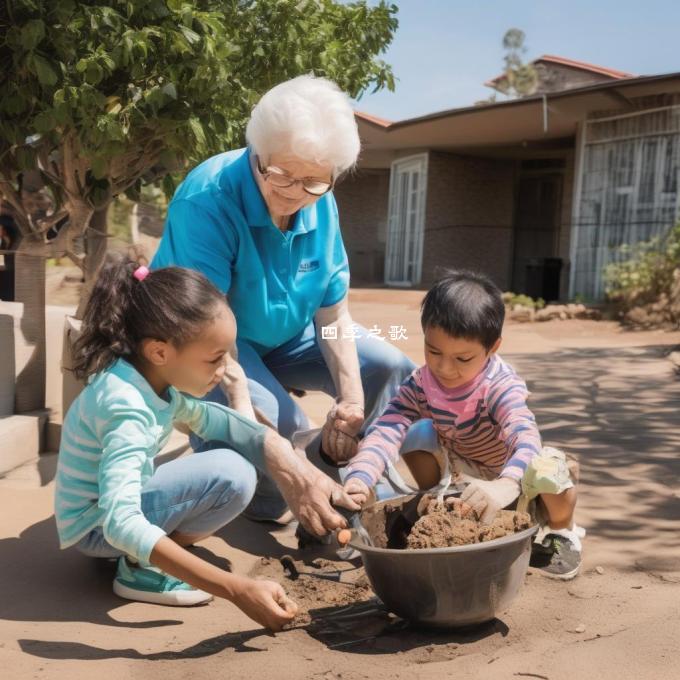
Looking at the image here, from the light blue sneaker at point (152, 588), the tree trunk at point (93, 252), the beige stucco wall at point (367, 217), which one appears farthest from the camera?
the beige stucco wall at point (367, 217)

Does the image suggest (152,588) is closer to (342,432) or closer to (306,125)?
(342,432)

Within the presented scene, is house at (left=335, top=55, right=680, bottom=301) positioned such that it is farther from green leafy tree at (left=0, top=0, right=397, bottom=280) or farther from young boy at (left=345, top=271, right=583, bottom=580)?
young boy at (left=345, top=271, right=583, bottom=580)


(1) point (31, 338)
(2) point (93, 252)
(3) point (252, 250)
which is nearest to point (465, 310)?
(3) point (252, 250)

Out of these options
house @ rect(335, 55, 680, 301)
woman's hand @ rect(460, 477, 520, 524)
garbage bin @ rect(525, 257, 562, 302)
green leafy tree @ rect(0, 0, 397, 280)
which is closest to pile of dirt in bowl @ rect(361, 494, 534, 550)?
woman's hand @ rect(460, 477, 520, 524)

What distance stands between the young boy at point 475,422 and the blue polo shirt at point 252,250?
0.58 m

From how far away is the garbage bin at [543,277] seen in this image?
14609mm

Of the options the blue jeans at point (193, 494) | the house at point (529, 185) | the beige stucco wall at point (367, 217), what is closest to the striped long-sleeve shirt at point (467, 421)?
the blue jeans at point (193, 494)

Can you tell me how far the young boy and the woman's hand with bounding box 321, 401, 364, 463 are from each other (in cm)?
13

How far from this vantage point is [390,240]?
61.4ft

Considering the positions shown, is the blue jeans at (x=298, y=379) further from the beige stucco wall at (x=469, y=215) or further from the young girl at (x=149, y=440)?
the beige stucco wall at (x=469, y=215)

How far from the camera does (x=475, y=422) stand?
3.04 meters

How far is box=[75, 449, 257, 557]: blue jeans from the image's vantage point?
2629 millimetres

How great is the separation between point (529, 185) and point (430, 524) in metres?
16.6

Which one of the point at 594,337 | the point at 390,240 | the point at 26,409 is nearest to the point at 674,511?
the point at 26,409
